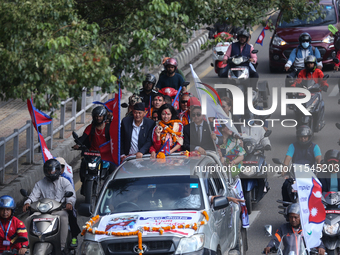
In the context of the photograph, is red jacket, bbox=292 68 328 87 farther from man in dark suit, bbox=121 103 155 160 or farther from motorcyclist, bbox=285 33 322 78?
man in dark suit, bbox=121 103 155 160

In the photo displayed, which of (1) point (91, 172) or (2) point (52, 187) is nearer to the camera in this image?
(2) point (52, 187)

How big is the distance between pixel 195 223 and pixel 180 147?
11.2 ft

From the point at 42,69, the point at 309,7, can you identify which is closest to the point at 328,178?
the point at 42,69

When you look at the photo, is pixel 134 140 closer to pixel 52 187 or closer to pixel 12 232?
pixel 52 187

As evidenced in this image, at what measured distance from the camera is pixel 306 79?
52.4 ft

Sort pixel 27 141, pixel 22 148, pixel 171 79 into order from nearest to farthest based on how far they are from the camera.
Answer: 1. pixel 27 141
2. pixel 171 79
3. pixel 22 148

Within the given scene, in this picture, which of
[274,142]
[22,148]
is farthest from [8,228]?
[274,142]

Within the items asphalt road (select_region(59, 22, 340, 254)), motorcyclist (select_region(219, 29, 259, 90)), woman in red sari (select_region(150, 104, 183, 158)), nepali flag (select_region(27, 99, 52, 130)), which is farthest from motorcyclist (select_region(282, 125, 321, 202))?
motorcyclist (select_region(219, 29, 259, 90))

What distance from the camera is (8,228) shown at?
9344mm

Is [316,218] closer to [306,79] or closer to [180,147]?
[180,147]

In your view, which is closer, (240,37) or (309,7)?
(309,7)

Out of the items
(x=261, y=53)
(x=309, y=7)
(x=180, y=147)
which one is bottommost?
(x=261, y=53)

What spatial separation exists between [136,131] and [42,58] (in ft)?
11.1

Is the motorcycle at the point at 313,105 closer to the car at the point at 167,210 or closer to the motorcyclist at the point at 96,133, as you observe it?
the motorcyclist at the point at 96,133
